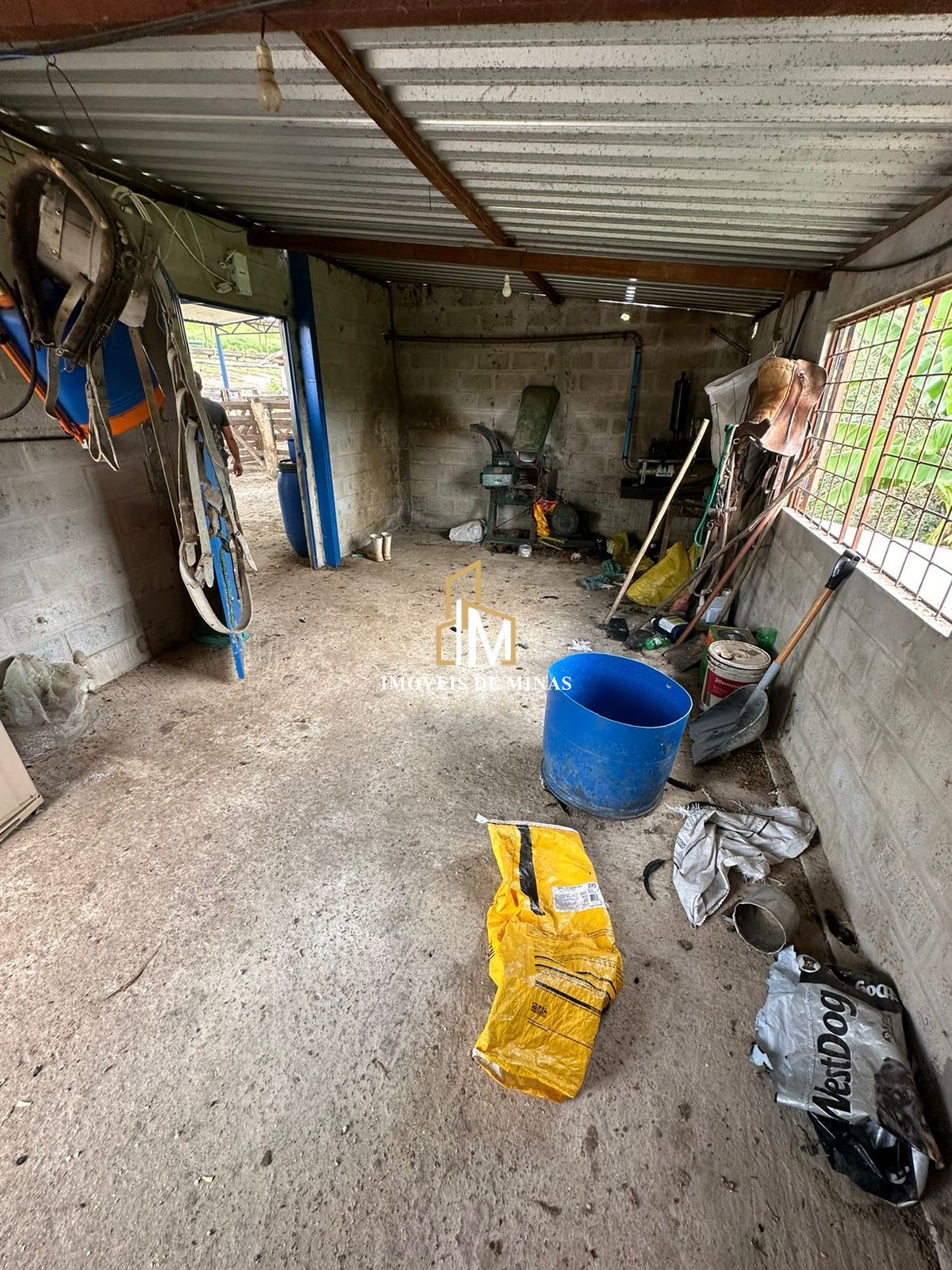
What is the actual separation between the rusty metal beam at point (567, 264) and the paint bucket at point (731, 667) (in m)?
2.18

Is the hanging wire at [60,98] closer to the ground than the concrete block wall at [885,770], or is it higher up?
higher up

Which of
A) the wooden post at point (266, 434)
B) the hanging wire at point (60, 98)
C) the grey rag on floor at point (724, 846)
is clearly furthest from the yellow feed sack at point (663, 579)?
the wooden post at point (266, 434)

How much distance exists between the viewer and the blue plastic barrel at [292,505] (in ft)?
15.3

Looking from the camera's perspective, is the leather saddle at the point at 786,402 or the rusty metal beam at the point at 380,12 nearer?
the rusty metal beam at the point at 380,12

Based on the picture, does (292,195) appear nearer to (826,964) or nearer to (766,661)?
(766,661)

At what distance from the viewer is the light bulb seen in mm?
1103

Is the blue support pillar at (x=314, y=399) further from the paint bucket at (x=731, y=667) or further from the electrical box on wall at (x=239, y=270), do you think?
the paint bucket at (x=731, y=667)

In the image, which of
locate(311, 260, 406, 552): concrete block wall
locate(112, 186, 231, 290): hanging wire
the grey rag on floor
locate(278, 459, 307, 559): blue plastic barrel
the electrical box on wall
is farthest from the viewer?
locate(278, 459, 307, 559): blue plastic barrel

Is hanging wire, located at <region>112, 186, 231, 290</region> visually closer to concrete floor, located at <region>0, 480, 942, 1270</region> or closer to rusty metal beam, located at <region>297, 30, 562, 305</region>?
rusty metal beam, located at <region>297, 30, 562, 305</region>

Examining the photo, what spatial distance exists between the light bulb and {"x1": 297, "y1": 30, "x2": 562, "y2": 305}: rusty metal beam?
17cm

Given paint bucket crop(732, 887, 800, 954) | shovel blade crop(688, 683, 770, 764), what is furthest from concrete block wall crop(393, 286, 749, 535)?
paint bucket crop(732, 887, 800, 954)

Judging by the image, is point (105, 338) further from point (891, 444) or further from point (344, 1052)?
point (891, 444)

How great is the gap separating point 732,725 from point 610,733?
0.96 m

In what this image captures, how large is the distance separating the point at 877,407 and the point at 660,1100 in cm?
280
